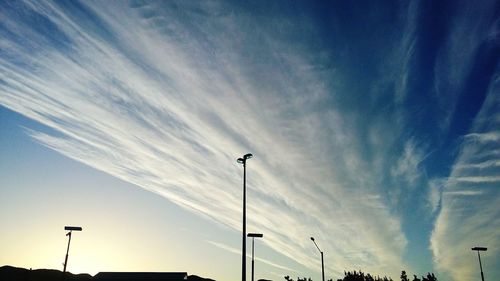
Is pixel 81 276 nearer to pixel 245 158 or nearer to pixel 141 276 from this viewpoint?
pixel 141 276

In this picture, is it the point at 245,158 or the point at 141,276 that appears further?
the point at 141,276

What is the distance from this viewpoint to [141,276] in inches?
1702

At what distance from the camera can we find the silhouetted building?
42219mm

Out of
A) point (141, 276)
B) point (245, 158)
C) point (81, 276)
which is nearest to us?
point (245, 158)

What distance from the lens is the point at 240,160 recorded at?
894 inches

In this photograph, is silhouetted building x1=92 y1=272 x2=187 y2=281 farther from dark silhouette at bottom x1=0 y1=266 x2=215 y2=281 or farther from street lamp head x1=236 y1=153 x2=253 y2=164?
street lamp head x1=236 y1=153 x2=253 y2=164

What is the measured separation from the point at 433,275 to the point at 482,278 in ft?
45.5

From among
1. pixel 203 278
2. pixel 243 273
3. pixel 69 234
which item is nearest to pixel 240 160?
pixel 243 273

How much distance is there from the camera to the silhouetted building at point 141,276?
4222cm

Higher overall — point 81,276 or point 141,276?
point 141,276

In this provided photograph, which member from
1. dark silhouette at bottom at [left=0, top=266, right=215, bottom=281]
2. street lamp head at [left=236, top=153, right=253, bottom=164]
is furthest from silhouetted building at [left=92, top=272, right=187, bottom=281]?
street lamp head at [left=236, top=153, right=253, bottom=164]

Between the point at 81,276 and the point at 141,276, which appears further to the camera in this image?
the point at 81,276

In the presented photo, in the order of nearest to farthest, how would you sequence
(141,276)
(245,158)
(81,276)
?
(245,158)
(141,276)
(81,276)

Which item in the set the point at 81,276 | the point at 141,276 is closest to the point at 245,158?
the point at 141,276
